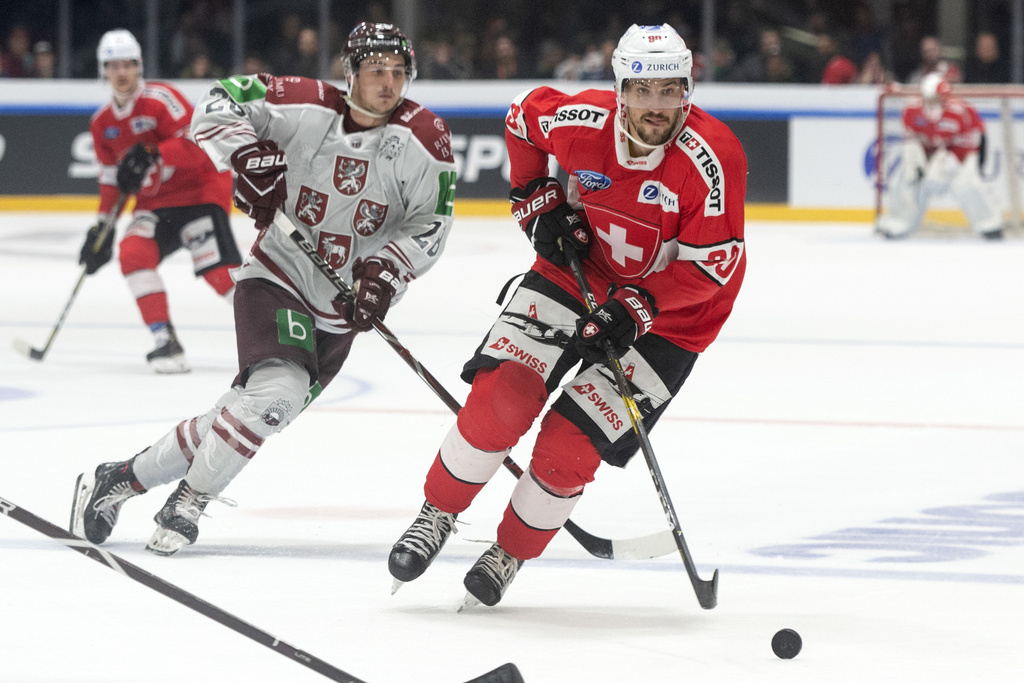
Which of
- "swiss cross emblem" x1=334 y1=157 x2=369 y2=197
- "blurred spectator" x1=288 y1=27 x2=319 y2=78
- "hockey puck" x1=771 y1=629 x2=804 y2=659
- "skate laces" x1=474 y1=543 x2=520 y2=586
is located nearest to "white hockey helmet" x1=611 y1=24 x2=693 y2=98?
"swiss cross emblem" x1=334 y1=157 x2=369 y2=197

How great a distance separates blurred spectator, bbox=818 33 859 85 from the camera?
12.2m

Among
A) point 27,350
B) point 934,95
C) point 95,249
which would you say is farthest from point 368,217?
point 934,95

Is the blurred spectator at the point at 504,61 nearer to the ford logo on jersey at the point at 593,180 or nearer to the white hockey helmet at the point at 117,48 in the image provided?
Answer: the white hockey helmet at the point at 117,48

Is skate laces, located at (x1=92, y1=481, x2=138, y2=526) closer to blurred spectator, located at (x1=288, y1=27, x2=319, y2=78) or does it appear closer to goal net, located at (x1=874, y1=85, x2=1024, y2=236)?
goal net, located at (x1=874, y1=85, x2=1024, y2=236)

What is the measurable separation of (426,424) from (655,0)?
898 cm

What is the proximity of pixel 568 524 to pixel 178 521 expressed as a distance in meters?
0.81

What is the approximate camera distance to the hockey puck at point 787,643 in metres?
2.66

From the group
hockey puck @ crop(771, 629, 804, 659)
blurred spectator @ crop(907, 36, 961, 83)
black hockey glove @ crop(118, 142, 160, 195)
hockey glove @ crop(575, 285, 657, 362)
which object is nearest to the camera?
hockey puck @ crop(771, 629, 804, 659)

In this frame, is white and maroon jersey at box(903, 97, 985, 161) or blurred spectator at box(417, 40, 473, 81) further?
blurred spectator at box(417, 40, 473, 81)

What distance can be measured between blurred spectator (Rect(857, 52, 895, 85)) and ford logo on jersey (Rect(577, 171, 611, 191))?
31.7 ft

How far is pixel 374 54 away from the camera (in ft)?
11.2

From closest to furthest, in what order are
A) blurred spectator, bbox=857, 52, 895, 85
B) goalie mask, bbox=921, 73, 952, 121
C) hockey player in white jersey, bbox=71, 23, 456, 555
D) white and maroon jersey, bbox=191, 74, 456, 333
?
hockey player in white jersey, bbox=71, 23, 456, 555 < white and maroon jersey, bbox=191, 74, 456, 333 < goalie mask, bbox=921, 73, 952, 121 < blurred spectator, bbox=857, 52, 895, 85

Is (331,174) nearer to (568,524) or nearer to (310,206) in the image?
(310,206)

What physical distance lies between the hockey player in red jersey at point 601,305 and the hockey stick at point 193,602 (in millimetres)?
557
